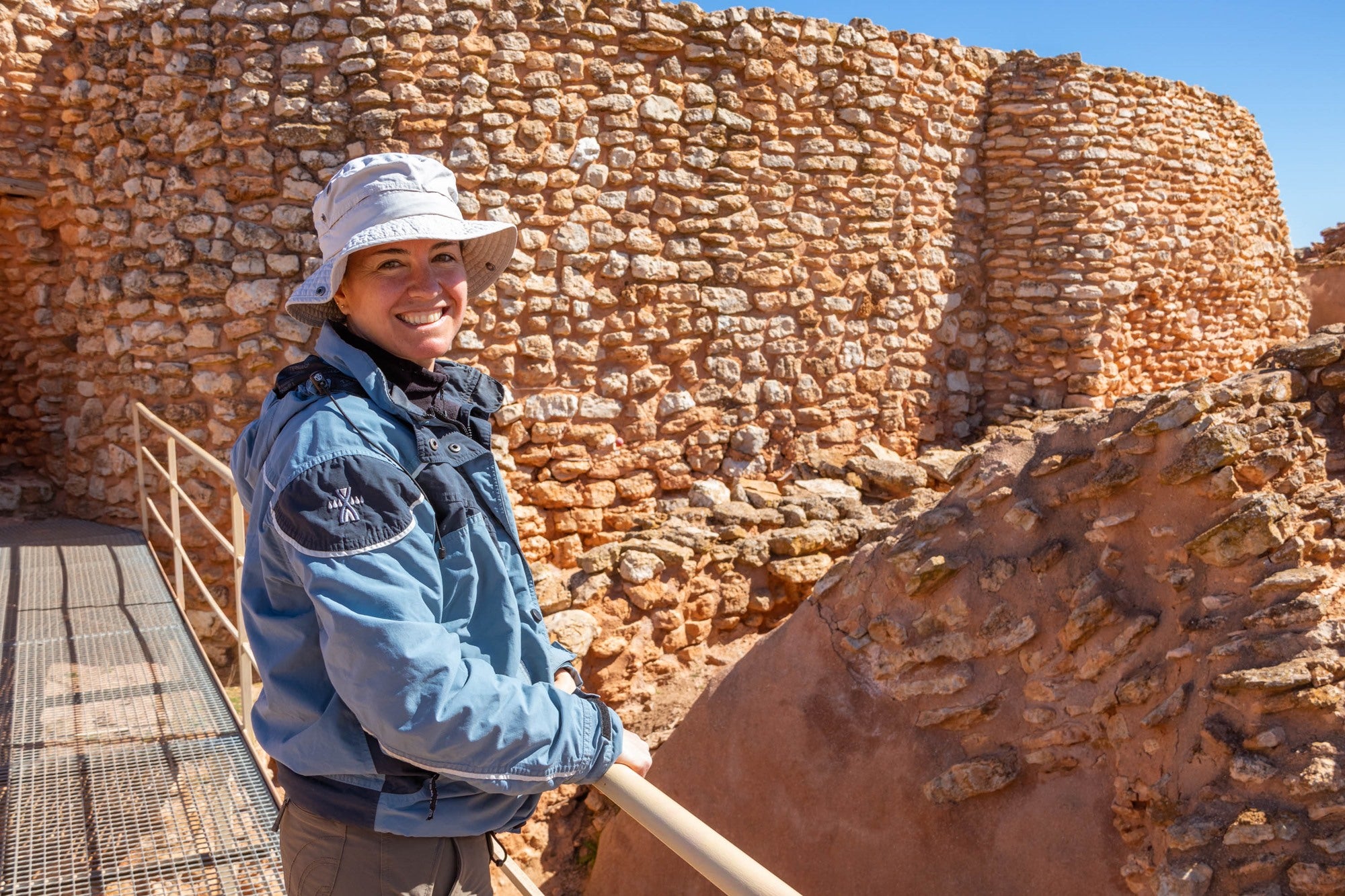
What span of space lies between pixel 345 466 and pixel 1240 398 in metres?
3.37

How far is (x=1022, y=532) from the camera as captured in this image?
4.09m

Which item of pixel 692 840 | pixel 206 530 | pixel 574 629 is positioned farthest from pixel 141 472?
pixel 692 840

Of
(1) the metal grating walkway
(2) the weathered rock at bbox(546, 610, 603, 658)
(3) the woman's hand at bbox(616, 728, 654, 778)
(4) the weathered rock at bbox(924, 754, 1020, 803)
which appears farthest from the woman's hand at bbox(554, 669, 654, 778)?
(2) the weathered rock at bbox(546, 610, 603, 658)

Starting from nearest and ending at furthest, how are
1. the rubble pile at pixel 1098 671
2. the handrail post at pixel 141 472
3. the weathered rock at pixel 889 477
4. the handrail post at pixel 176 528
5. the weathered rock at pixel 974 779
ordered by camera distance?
the rubble pile at pixel 1098 671
the weathered rock at pixel 974 779
the handrail post at pixel 176 528
the handrail post at pixel 141 472
the weathered rock at pixel 889 477

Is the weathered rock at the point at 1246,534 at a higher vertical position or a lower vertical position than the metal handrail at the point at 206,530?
higher

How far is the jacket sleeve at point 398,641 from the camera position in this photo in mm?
1306

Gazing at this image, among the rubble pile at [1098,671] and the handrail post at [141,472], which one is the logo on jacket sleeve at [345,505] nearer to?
the rubble pile at [1098,671]

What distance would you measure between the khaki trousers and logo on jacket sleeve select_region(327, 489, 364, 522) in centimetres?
49

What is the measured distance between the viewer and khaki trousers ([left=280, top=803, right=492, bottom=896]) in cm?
150

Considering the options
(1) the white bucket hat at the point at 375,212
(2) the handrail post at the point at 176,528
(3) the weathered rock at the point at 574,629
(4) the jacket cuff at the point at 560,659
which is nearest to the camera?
(1) the white bucket hat at the point at 375,212

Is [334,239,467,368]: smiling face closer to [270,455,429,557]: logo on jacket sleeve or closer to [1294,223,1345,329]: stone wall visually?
[270,455,429,557]: logo on jacket sleeve

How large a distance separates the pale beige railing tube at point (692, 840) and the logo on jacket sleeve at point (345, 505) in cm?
54

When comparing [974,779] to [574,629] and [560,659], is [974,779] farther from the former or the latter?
[560,659]

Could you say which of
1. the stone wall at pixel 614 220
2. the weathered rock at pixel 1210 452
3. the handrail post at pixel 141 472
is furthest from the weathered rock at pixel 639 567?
the weathered rock at pixel 1210 452
